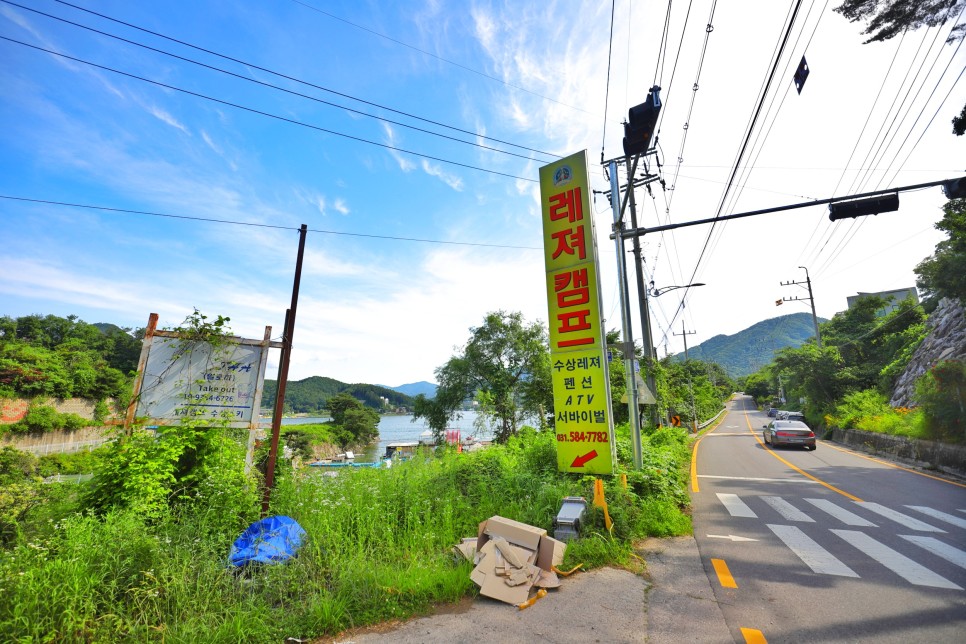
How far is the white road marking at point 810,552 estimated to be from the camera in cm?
456

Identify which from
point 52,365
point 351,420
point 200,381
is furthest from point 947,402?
point 351,420

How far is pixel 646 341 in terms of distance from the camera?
54.9ft

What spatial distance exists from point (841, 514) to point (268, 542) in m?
9.29

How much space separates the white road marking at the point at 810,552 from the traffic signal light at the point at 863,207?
17.9ft

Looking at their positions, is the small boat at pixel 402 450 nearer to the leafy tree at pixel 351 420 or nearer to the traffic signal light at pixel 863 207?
the traffic signal light at pixel 863 207

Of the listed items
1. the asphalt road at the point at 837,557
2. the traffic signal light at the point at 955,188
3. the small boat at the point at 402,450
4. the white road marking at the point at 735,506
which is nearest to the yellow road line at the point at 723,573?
the asphalt road at the point at 837,557

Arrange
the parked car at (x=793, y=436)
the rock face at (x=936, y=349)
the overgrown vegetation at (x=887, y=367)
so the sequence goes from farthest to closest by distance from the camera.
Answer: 1. the rock face at (x=936, y=349)
2. the parked car at (x=793, y=436)
3. the overgrown vegetation at (x=887, y=367)

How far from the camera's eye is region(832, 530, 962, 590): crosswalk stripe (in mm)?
4148

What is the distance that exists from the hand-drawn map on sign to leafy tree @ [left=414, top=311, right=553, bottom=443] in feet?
80.3

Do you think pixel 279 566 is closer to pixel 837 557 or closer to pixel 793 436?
pixel 837 557

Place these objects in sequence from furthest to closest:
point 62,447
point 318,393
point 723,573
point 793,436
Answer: point 318,393 → point 62,447 → point 793,436 → point 723,573

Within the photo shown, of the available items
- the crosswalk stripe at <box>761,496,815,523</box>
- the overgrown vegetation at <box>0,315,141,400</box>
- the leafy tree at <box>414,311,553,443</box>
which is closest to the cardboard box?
the crosswalk stripe at <box>761,496,815,523</box>

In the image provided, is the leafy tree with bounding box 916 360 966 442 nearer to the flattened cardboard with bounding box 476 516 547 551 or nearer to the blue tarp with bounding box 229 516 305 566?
the flattened cardboard with bounding box 476 516 547 551

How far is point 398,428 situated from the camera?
481ft
